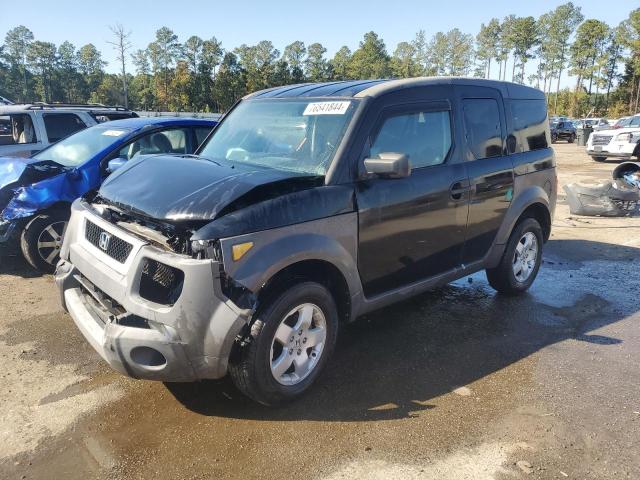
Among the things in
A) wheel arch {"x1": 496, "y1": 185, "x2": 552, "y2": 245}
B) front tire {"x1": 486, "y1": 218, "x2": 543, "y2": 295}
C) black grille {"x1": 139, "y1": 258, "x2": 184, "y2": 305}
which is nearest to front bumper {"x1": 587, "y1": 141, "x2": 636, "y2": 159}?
wheel arch {"x1": 496, "y1": 185, "x2": 552, "y2": 245}

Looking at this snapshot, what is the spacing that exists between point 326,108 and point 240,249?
144 centimetres

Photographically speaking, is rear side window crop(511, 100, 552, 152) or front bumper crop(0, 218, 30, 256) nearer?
rear side window crop(511, 100, 552, 152)

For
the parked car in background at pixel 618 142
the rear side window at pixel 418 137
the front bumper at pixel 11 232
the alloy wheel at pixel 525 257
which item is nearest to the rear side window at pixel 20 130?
the front bumper at pixel 11 232

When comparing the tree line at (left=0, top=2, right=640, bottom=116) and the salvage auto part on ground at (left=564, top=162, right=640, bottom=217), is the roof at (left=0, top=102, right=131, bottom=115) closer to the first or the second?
the salvage auto part on ground at (left=564, top=162, right=640, bottom=217)

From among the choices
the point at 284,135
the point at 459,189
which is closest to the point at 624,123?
the point at 459,189

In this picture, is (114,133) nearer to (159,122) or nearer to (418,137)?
(159,122)

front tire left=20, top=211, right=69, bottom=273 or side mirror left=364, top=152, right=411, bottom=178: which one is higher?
side mirror left=364, top=152, right=411, bottom=178

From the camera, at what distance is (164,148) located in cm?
636

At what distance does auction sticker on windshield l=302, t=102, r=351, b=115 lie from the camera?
11.7 feet

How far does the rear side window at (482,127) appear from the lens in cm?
432

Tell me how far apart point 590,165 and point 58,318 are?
Answer: 66.4 ft

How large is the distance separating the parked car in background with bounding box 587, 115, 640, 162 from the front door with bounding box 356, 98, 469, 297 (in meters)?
18.5

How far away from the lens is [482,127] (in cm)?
447

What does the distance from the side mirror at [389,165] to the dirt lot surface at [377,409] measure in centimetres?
145
